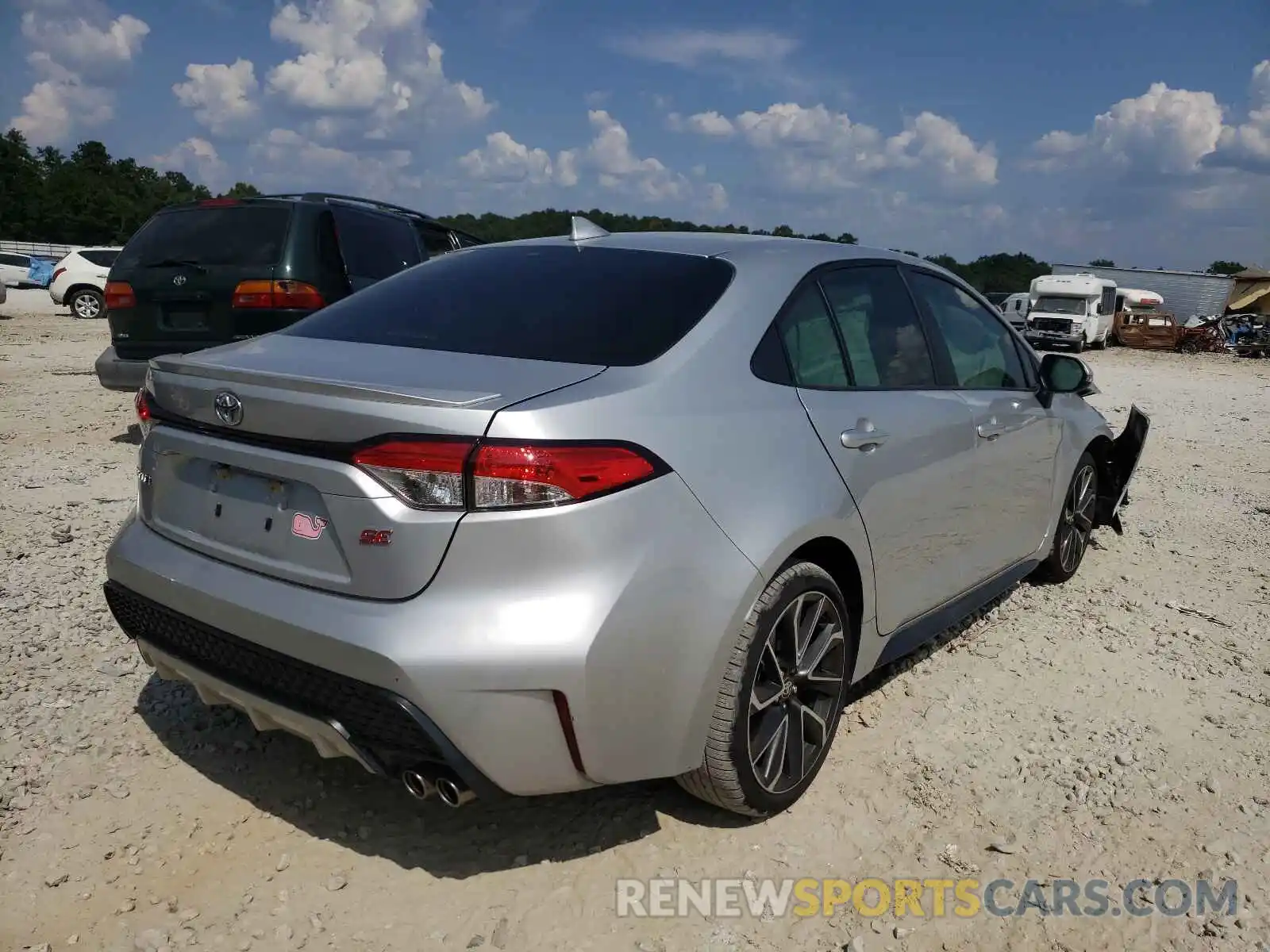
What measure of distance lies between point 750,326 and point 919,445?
2.82 ft

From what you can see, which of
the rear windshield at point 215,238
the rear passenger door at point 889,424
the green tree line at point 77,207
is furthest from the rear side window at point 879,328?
A: the green tree line at point 77,207

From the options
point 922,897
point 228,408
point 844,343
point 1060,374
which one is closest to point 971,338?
point 1060,374

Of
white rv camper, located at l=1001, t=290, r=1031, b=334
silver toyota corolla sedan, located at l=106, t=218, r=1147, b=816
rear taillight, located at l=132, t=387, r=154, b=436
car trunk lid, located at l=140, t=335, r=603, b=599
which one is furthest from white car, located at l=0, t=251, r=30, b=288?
silver toyota corolla sedan, located at l=106, t=218, r=1147, b=816

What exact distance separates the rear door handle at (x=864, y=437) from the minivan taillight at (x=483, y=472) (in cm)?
101

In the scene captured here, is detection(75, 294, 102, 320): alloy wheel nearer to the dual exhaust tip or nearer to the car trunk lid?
the car trunk lid

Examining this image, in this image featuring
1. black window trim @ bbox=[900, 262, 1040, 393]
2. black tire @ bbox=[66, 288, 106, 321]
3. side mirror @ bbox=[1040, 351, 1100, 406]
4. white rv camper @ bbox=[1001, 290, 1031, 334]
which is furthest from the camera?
white rv camper @ bbox=[1001, 290, 1031, 334]

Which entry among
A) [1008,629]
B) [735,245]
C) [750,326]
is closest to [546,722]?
[750,326]

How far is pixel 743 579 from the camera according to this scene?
2.46m

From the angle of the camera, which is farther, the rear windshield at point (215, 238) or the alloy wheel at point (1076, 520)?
the rear windshield at point (215, 238)

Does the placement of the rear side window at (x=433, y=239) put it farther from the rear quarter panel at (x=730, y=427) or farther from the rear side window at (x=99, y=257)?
the rear side window at (x=99, y=257)

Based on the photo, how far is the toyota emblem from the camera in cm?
241

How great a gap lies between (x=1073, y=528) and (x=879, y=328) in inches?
87.8

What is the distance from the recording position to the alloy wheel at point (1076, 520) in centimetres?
486

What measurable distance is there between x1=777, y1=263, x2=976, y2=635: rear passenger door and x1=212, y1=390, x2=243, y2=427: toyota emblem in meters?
1.51
